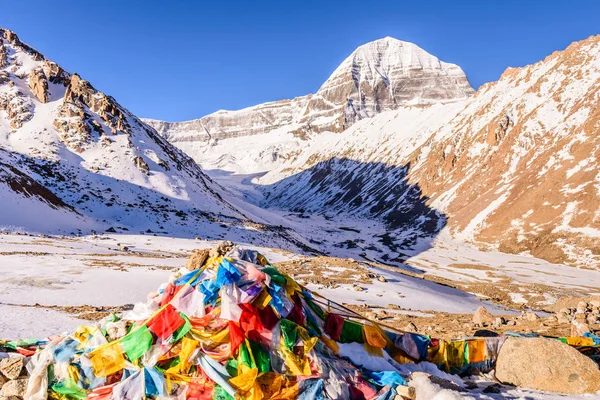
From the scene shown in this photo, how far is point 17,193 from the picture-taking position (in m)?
43.1

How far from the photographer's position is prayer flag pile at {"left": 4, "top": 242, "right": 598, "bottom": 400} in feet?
23.7

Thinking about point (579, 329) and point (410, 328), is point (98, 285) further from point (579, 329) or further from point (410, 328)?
point (579, 329)

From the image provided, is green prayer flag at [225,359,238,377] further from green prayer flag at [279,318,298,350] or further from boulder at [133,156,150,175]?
boulder at [133,156,150,175]

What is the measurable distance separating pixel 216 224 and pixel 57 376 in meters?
48.7

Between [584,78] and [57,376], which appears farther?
[584,78]

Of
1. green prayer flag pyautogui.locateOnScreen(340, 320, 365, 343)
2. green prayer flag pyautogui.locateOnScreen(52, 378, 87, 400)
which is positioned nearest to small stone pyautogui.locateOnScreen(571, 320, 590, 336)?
green prayer flag pyautogui.locateOnScreen(340, 320, 365, 343)

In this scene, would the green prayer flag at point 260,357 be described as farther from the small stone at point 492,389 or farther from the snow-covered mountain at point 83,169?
the snow-covered mountain at point 83,169

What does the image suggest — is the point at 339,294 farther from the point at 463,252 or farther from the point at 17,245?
the point at 463,252

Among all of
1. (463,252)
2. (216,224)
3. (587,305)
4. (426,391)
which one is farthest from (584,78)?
(426,391)

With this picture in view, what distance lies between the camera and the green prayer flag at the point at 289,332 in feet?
25.4

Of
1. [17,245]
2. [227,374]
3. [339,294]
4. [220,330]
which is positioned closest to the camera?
[227,374]

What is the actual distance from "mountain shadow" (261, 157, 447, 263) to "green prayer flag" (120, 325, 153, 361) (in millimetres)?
55912

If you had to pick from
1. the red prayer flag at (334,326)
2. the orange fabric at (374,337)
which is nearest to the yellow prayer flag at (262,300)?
the red prayer flag at (334,326)

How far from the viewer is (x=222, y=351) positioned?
7.59 metres
